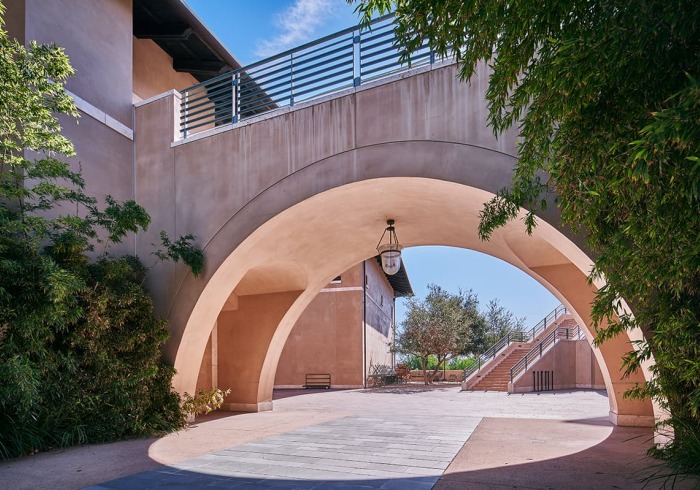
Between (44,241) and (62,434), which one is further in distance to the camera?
(44,241)

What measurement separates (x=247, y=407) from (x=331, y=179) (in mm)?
6850

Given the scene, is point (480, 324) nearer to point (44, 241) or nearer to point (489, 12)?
point (44, 241)

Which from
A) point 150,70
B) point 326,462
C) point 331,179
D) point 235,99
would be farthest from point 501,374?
point 326,462

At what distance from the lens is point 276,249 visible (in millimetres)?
11289

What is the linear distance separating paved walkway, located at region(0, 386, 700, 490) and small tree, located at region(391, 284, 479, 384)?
13.4 metres

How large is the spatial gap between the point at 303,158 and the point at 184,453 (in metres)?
4.88

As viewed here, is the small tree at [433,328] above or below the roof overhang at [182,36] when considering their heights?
below

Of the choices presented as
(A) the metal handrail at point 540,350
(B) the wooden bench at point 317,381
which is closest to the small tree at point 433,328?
(A) the metal handrail at point 540,350

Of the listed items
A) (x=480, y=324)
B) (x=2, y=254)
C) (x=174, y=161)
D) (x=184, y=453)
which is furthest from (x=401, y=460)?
(x=480, y=324)

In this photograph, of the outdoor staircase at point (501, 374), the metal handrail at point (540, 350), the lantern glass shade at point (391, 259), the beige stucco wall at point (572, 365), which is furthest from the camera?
the outdoor staircase at point (501, 374)

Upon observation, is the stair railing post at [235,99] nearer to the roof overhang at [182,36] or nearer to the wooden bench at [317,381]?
the roof overhang at [182,36]

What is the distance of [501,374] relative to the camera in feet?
73.6

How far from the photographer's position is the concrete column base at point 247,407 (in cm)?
1331

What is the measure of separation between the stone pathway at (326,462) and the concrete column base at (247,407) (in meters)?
4.00
